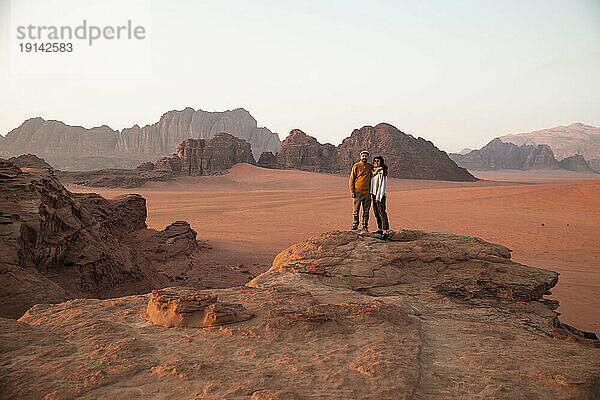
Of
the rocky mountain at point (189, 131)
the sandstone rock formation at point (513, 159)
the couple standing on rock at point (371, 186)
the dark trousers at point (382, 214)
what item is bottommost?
the dark trousers at point (382, 214)

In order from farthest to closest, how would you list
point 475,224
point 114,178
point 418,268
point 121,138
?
1. point 121,138
2. point 114,178
3. point 475,224
4. point 418,268

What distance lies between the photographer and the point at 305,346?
2.62 meters

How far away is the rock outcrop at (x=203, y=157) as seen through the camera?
5603 cm

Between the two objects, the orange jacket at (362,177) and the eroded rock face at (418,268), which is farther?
the orange jacket at (362,177)

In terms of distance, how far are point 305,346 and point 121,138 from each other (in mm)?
138153

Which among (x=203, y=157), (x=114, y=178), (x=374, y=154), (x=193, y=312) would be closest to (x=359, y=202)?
(x=193, y=312)

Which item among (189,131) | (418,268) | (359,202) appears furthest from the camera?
(189,131)

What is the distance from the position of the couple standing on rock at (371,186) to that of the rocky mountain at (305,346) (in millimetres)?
2387

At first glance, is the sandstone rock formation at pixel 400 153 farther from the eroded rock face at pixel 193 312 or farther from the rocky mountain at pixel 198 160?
the eroded rock face at pixel 193 312

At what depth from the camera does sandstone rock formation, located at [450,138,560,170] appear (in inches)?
4205

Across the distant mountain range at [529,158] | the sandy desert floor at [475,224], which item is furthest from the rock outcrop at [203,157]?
the distant mountain range at [529,158]

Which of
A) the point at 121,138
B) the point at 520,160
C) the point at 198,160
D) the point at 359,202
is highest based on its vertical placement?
the point at 121,138

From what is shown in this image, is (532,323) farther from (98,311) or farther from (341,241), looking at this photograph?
(98,311)

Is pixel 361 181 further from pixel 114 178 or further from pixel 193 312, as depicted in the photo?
pixel 114 178
